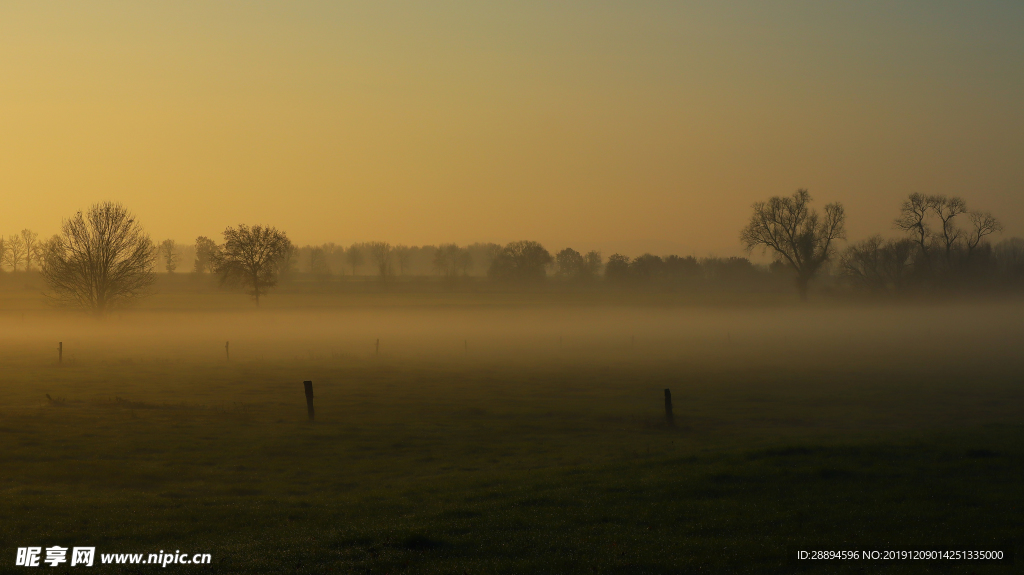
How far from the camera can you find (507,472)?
17219 millimetres

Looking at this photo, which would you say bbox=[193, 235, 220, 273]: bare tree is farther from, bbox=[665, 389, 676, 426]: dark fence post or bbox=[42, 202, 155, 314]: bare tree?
bbox=[665, 389, 676, 426]: dark fence post

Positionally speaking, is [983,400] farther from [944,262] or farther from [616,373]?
[944,262]

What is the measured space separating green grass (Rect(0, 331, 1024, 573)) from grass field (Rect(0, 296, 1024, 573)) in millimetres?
82

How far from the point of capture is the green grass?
10.1m

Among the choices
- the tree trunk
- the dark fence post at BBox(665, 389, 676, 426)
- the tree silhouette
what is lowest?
the dark fence post at BBox(665, 389, 676, 426)

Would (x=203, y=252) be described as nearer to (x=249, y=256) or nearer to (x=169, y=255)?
(x=169, y=255)

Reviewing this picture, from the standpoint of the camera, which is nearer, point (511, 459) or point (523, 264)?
point (511, 459)

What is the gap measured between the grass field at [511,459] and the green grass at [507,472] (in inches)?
3.2

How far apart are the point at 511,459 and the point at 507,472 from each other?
2.58m

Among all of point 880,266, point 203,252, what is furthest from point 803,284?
point 203,252

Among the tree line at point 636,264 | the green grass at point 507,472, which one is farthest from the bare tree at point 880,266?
the green grass at point 507,472

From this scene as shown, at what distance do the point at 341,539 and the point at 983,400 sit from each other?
2999 centimetres

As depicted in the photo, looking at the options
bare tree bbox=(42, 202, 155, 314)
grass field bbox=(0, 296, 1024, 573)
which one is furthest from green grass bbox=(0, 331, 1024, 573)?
bare tree bbox=(42, 202, 155, 314)

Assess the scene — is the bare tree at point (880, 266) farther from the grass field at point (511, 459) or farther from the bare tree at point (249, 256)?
the bare tree at point (249, 256)
